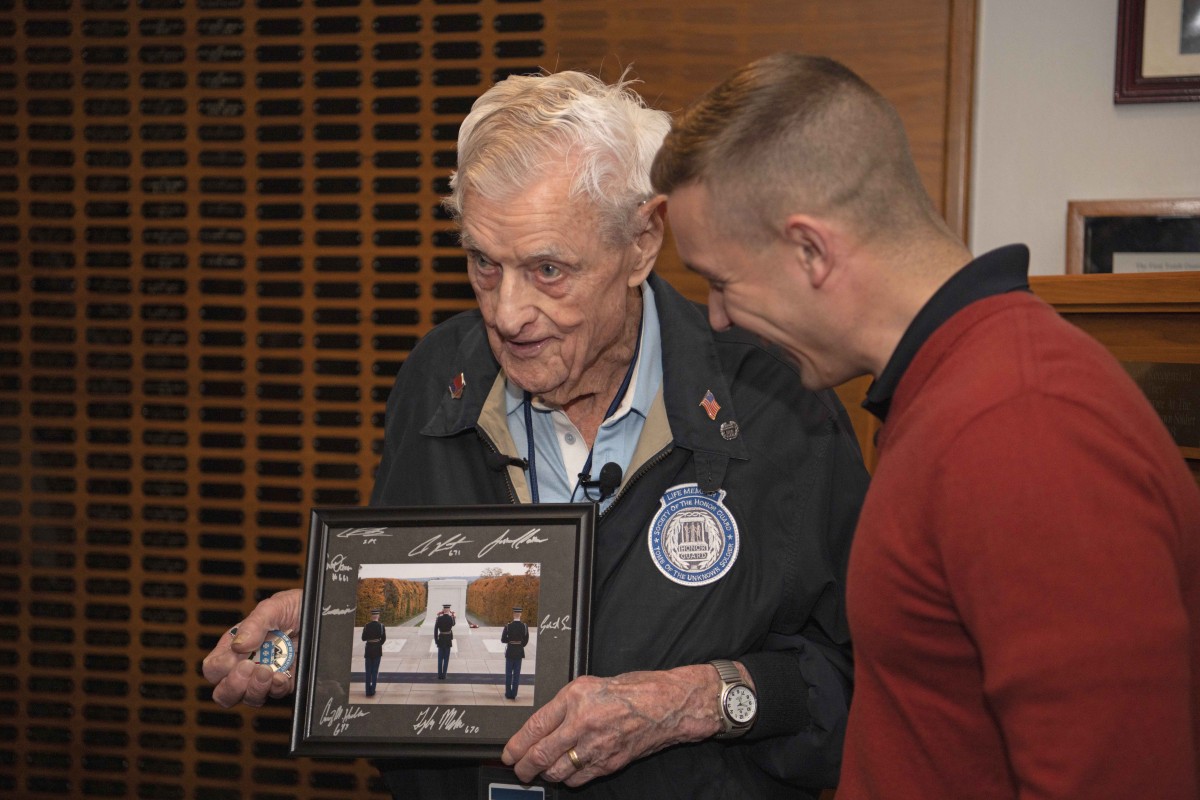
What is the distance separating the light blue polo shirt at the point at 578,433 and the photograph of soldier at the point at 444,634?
11.4 inches

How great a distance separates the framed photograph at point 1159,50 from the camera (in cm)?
273

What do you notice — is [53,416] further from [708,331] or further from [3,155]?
[708,331]

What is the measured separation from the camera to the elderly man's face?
175cm

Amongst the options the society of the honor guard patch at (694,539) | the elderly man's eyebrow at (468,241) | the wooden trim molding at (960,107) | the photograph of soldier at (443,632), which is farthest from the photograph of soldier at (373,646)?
the wooden trim molding at (960,107)

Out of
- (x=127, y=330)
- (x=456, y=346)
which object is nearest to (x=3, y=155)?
(x=127, y=330)

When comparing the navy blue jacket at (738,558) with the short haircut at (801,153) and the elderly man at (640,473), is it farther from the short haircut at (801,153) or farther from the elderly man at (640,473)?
the short haircut at (801,153)

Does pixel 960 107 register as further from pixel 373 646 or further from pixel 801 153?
pixel 373 646

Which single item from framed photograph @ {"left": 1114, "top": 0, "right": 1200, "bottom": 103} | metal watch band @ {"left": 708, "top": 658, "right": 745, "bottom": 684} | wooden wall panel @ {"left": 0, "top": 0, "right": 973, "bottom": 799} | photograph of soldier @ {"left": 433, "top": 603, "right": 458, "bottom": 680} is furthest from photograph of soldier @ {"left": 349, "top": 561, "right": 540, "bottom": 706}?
framed photograph @ {"left": 1114, "top": 0, "right": 1200, "bottom": 103}

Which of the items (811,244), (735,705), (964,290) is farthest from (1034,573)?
(735,705)

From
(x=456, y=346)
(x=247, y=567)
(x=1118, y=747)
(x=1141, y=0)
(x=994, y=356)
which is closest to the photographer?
(x=1118, y=747)

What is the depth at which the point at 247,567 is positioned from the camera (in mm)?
3494

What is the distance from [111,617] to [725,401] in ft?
8.56

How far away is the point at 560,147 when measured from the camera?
1766 millimetres
